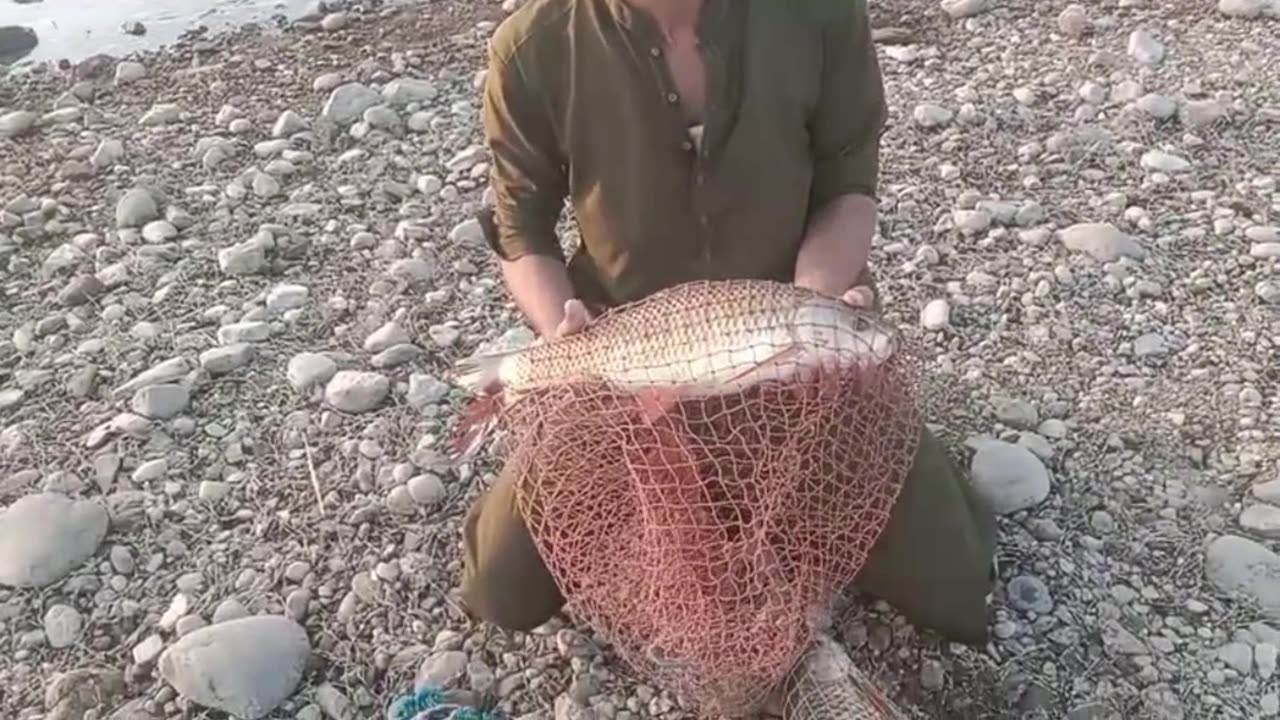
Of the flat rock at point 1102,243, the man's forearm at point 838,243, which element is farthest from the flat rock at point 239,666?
the flat rock at point 1102,243

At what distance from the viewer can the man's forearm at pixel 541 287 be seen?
2.82 m

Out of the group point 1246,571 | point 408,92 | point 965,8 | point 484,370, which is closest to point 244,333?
point 408,92

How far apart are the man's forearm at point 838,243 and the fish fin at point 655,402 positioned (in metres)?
0.54

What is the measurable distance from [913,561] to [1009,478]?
1.56ft

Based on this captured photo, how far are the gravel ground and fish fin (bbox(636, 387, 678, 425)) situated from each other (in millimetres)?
778

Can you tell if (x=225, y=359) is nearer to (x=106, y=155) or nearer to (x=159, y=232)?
(x=159, y=232)

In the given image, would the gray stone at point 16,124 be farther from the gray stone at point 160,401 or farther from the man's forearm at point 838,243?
the man's forearm at point 838,243

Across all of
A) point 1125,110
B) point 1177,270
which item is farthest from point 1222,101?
point 1177,270

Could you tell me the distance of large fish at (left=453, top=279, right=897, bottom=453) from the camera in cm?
219

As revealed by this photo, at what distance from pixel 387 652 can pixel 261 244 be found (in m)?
1.84

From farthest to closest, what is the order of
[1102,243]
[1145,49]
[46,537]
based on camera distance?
1. [1145,49]
2. [1102,243]
3. [46,537]

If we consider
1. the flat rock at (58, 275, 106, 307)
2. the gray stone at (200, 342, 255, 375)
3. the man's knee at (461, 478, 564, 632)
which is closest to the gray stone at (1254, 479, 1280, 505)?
the man's knee at (461, 478, 564, 632)

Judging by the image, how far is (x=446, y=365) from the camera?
12.9 ft

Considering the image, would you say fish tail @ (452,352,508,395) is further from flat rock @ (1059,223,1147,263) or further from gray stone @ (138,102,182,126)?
gray stone @ (138,102,182,126)
